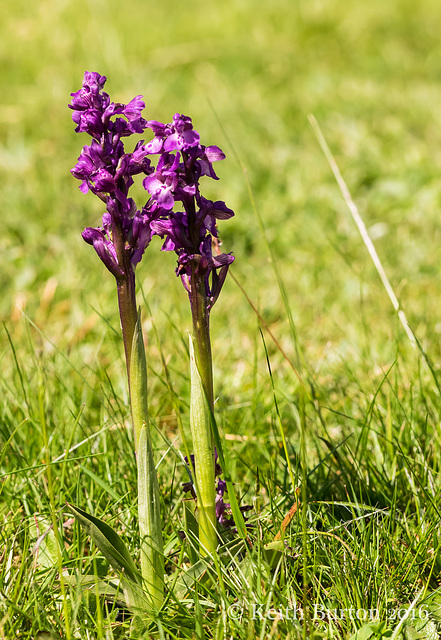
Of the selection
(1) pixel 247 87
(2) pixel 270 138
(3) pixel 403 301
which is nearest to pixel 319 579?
(3) pixel 403 301

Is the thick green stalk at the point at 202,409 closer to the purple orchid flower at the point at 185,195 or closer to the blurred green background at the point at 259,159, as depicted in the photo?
the purple orchid flower at the point at 185,195

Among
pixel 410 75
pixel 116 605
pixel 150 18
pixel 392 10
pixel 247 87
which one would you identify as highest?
pixel 150 18

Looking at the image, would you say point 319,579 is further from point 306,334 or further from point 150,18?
point 150,18

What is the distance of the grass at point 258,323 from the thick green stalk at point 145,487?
0.07 m

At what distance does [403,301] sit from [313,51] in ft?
16.6

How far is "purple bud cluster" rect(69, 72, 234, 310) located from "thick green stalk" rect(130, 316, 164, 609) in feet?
0.64

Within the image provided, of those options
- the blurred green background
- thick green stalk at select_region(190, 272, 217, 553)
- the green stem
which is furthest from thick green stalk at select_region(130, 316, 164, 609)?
the blurred green background

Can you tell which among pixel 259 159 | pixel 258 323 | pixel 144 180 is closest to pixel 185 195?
pixel 144 180

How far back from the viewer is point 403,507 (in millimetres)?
1848

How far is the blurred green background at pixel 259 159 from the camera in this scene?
132 inches

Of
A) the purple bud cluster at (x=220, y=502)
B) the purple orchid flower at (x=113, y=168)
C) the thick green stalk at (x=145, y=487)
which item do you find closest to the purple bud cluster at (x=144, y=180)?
the purple orchid flower at (x=113, y=168)

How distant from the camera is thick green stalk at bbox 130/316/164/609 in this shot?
1394mm

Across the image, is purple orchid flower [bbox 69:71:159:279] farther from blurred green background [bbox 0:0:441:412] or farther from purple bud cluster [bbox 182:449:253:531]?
purple bud cluster [bbox 182:449:253:531]

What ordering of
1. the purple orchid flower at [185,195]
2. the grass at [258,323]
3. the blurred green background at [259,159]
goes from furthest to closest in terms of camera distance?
1. the blurred green background at [259,159]
2. the grass at [258,323]
3. the purple orchid flower at [185,195]
